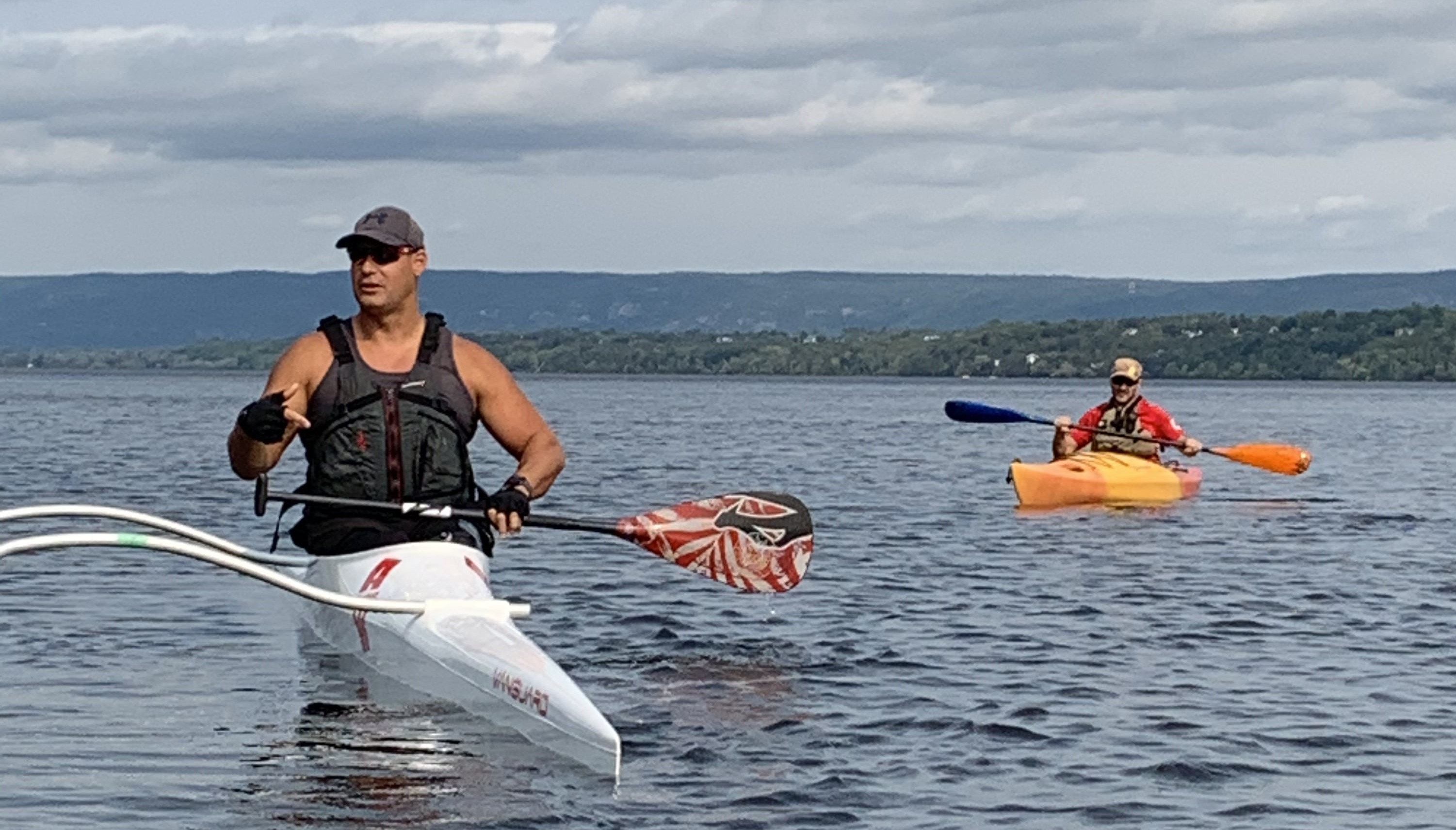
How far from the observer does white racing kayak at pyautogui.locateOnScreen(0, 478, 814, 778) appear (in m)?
10.8

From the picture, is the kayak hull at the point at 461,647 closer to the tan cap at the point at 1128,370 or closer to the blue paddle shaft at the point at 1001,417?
the tan cap at the point at 1128,370

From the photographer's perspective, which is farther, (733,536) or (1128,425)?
(1128,425)

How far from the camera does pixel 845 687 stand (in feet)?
45.3

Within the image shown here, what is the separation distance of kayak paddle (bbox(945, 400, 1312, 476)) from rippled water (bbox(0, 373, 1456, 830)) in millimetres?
779

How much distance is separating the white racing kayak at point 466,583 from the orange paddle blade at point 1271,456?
16.1 metres

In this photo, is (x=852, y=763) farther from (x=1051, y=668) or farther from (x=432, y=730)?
(x=1051, y=668)

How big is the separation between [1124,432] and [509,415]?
16.5 metres

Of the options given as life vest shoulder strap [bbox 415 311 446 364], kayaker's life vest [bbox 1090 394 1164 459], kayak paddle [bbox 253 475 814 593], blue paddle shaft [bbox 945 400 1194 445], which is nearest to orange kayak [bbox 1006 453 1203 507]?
kayaker's life vest [bbox 1090 394 1164 459]

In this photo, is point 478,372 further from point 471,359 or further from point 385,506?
point 385,506

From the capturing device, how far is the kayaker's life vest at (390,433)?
12.2 meters

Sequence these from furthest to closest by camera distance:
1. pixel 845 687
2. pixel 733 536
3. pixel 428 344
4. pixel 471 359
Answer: pixel 733 536 < pixel 845 687 < pixel 471 359 < pixel 428 344

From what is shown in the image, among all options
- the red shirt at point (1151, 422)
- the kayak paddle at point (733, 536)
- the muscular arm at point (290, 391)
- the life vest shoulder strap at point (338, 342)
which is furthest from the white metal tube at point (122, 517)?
the red shirt at point (1151, 422)

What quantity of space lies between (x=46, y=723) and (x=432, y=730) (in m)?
2.06

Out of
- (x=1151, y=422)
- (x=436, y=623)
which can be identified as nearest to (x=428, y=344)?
(x=436, y=623)
